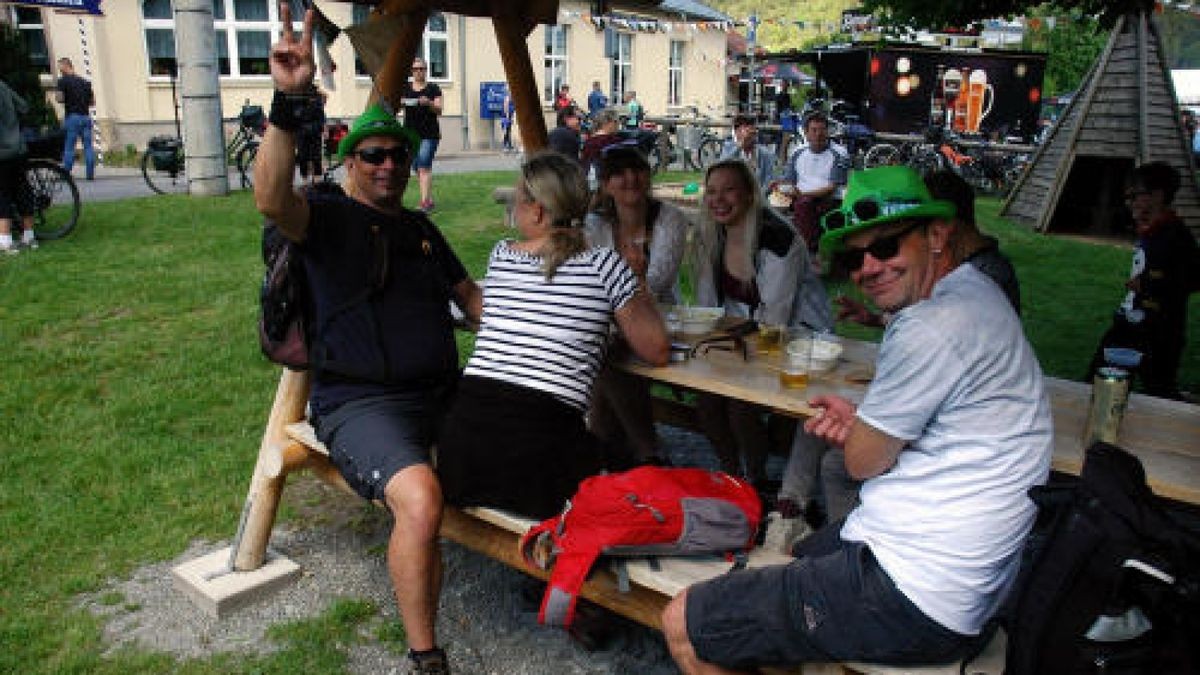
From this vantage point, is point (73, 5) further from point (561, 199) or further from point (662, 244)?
point (561, 199)

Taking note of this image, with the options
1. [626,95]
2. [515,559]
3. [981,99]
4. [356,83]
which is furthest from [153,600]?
[626,95]

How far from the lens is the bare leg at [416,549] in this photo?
105 inches

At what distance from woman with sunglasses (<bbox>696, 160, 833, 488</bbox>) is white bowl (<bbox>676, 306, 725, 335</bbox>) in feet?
0.78

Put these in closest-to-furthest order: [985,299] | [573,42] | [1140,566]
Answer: [1140,566], [985,299], [573,42]

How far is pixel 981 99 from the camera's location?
2170 cm

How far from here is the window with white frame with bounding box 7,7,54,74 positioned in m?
17.1

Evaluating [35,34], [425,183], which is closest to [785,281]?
[425,183]

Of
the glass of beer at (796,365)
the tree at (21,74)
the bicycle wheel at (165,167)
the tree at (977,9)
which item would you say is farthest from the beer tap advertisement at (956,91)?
the glass of beer at (796,365)

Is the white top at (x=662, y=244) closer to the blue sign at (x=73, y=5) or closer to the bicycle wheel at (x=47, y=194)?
the bicycle wheel at (x=47, y=194)

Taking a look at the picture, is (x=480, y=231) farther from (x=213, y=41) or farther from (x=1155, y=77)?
(x=1155, y=77)

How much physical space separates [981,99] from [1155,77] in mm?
10506

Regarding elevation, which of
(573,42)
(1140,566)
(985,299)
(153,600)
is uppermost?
(573,42)

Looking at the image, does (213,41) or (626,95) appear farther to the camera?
(626,95)

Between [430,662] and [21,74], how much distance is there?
15794 mm
